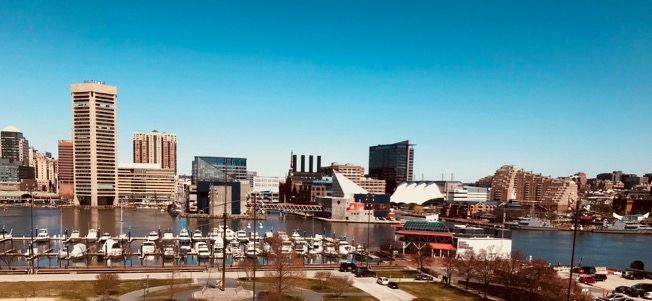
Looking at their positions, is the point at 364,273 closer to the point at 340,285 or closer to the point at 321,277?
the point at 321,277

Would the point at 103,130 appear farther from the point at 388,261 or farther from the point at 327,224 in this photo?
the point at 388,261

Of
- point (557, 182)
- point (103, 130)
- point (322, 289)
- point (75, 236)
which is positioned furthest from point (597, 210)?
point (103, 130)

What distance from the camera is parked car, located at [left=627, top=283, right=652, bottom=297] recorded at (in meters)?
35.2

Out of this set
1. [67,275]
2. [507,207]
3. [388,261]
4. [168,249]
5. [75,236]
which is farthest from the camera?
[507,207]

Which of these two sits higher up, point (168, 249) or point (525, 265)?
point (525, 265)

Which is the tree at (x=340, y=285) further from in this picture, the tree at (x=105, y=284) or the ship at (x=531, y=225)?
the ship at (x=531, y=225)

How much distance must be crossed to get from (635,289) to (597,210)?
144m

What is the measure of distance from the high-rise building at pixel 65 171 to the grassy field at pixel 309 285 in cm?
15976

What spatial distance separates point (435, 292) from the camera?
116ft

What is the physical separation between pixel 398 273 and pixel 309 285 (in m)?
11.8

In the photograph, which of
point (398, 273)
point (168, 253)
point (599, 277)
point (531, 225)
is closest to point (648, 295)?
point (599, 277)

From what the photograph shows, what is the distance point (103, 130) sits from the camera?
150 m

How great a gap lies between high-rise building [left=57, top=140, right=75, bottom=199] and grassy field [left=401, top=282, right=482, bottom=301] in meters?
168

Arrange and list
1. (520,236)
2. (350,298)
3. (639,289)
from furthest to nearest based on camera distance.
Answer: (520,236) < (639,289) < (350,298)
